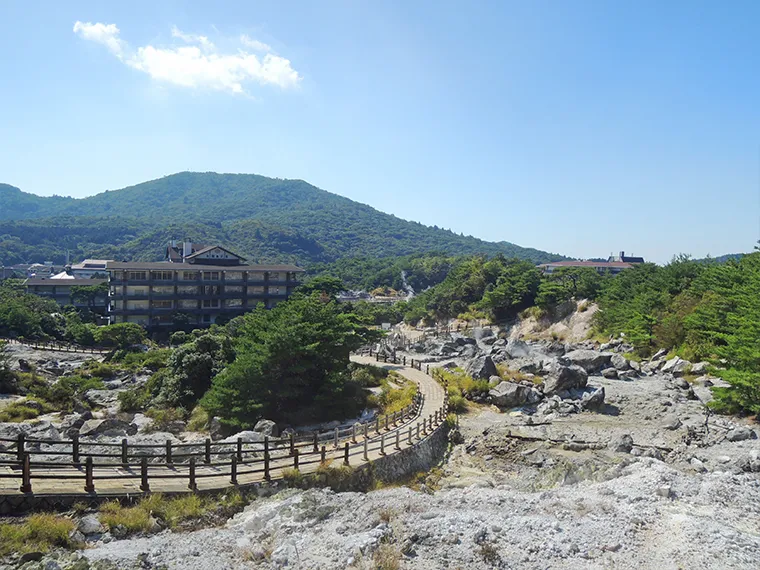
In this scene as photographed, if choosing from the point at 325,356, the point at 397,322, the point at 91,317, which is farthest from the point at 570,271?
the point at 91,317

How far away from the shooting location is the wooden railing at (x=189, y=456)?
12.8 meters

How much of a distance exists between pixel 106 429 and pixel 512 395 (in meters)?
22.2

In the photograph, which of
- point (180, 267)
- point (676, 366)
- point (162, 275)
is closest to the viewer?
point (676, 366)

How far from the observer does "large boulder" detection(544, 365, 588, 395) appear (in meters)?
32.9

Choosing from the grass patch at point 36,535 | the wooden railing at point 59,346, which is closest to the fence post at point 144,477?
the grass patch at point 36,535

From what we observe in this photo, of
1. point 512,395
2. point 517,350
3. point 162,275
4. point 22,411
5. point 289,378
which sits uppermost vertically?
point 162,275

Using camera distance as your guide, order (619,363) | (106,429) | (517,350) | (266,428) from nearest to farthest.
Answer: (266,428) < (106,429) < (619,363) < (517,350)

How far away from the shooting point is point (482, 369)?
117ft

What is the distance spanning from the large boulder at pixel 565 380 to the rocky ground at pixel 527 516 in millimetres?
7273

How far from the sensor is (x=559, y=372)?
33344mm

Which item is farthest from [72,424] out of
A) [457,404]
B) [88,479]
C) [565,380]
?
[565,380]

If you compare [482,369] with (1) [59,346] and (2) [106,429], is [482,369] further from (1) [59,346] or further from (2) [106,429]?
(1) [59,346]

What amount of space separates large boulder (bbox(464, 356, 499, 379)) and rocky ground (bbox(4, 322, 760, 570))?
32.7 ft

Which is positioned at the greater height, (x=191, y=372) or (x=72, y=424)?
(x=191, y=372)
